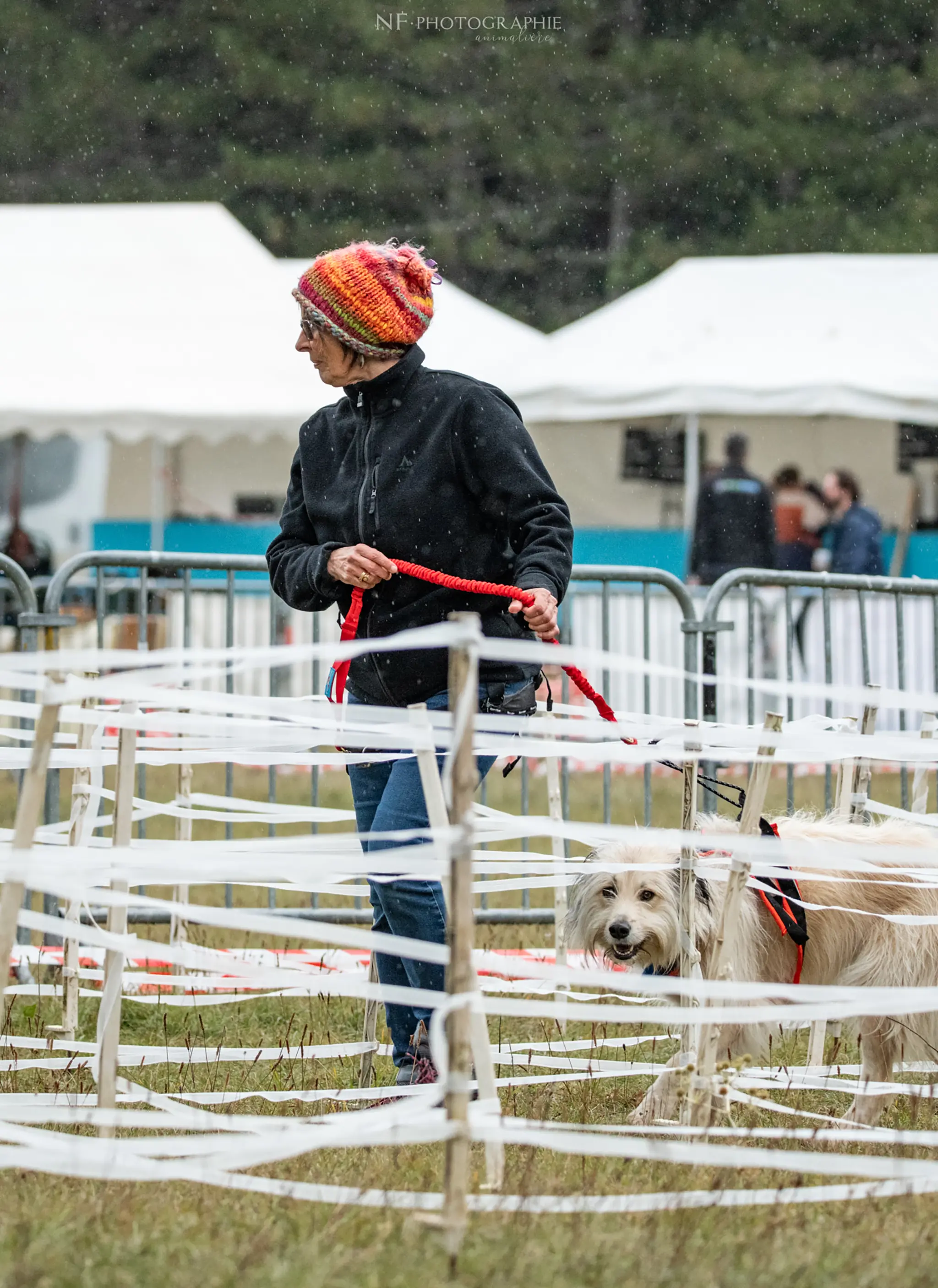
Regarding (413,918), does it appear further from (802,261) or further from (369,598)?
(802,261)

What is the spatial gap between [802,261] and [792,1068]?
509 inches

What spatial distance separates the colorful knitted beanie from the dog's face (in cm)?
147

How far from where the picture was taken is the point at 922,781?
5.38 metres

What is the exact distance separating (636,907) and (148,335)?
450 inches

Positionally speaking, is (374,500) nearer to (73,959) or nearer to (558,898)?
(73,959)

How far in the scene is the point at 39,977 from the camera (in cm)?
621

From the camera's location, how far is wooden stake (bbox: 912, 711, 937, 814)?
521 centimetres

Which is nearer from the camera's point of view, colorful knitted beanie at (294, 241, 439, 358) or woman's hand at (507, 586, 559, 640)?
woman's hand at (507, 586, 559, 640)

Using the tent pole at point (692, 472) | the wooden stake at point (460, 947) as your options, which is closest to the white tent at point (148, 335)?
the tent pole at point (692, 472)

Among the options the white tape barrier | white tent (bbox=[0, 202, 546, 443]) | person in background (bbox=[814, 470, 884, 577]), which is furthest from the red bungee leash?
person in background (bbox=[814, 470, 884, 577])

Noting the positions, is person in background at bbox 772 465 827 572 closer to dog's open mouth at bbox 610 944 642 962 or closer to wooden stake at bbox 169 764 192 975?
wooden stake at bbox 169 764 192 975

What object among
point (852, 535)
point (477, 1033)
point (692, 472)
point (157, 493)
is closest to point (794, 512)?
point (692, 472)

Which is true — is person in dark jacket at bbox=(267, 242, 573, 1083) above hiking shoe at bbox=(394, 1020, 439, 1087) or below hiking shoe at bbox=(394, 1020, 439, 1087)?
above

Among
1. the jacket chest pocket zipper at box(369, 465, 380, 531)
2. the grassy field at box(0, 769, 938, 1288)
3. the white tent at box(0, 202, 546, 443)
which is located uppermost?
the white tent at box(0, 202, 546, 443)
